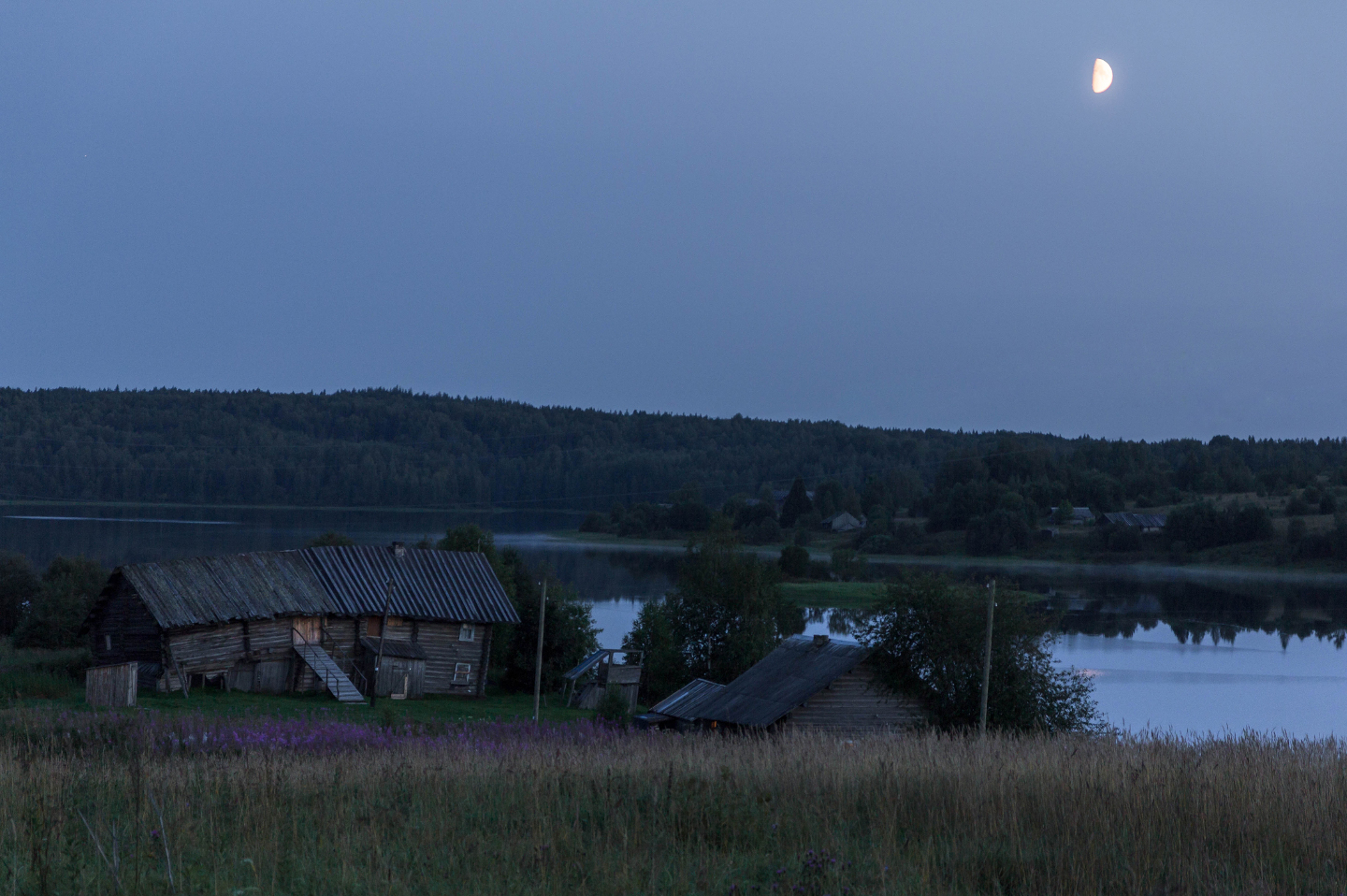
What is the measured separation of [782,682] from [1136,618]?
168 ft

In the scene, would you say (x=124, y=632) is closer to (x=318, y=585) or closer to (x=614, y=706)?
(x=318, y=585)

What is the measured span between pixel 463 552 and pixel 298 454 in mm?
124376

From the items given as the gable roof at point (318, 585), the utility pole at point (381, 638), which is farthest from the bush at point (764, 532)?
the utility pole at point (381, 638)

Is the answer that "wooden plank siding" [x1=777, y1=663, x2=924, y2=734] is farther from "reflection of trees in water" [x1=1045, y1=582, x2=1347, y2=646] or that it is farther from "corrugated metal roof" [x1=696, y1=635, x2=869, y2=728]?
"reflection of trees in water" [x1=1045, y1=582, x2=1347, y2=646]

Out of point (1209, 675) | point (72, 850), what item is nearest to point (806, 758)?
point (72, 850)

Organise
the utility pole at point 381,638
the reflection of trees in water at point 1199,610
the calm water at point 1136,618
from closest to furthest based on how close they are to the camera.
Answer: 1. the utility pole at point 381,638
2. the calm water at point 1136,618
3. the reflection of trees in water at point 1199,610

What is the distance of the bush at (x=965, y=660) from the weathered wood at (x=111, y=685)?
2046cm

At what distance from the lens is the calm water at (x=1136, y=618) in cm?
4516

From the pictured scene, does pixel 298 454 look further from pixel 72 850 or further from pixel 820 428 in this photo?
pixel 72 850

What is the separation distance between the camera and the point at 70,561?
5288cm

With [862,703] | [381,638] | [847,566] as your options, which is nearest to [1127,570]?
[847,566]

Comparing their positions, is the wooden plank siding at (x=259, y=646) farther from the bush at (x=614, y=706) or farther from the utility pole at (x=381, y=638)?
the bush at (x=614, y=706)

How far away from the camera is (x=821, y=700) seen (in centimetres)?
2939

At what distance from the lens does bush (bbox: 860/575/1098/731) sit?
92.4ft
